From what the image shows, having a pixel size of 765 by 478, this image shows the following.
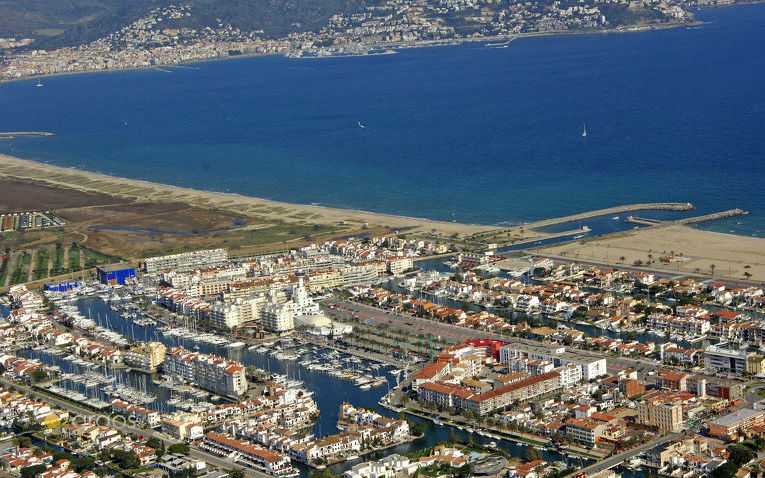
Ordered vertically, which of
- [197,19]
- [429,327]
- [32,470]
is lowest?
[429,327]

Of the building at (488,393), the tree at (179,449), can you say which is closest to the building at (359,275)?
the building at (488,393)

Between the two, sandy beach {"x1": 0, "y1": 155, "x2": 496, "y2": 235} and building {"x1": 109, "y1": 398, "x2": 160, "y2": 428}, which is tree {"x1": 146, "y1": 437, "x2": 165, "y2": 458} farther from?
sandy beach {"x1": 0, "y1": 155, "x2": 496, "y2": 235}

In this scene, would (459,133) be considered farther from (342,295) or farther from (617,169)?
(342,295)

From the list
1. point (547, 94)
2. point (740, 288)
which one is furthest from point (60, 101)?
point (740, 288)

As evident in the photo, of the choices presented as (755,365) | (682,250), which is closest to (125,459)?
(755,365)

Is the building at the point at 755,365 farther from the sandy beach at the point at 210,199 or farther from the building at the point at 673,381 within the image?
the sandy beach at the point at 210,199

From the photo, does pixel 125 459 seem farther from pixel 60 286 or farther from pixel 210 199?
pixel 210 199
